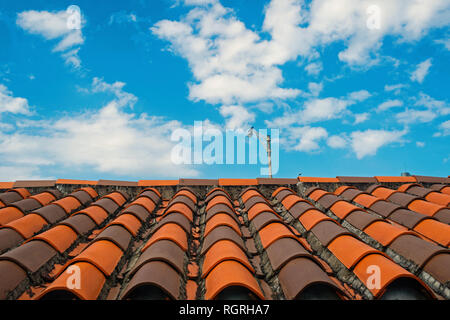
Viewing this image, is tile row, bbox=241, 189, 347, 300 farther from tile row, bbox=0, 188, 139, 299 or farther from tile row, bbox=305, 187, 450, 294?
tile row, bbox=0, 188, 139, 299

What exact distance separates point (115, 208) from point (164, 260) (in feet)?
10.1

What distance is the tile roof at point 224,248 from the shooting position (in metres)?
3.07

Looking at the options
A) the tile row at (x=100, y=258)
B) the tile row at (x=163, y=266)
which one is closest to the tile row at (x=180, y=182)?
the tile row at (x=100, y=258)

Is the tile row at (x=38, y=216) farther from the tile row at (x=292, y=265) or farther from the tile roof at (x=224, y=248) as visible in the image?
the tile row at (x=292, y=265)

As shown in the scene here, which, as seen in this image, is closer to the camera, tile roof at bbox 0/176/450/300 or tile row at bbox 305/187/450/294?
tile roof at bbox 0/176/450/300

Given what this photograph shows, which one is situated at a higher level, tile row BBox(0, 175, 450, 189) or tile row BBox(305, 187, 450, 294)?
tile row BBox(0, 175, 450, 189)

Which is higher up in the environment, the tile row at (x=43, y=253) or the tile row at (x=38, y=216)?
the tile row at (x=38, y=216)

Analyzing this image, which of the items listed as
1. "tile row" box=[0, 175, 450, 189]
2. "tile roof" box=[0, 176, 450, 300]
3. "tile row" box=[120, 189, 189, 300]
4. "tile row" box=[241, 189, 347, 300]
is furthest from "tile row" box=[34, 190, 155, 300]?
"tile row" box=[241, 189, 347, 300]

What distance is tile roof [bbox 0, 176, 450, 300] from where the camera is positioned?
3070mm

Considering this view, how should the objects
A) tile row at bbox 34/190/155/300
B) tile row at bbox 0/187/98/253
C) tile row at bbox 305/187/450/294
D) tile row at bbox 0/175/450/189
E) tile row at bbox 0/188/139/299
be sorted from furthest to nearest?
1. tile row at bbox 0/175/450/189
2. tile row at bbox 0/187/98/253
3. tile row at bbox 305/187/450/294
4. tile row at bbox 0/188/139/299
5. tile row at bbox 34/190/155/300

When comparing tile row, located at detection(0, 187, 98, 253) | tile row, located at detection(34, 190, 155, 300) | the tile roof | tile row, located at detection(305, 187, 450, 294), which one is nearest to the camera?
tile row, located at detection(34, 190, 155, 300)

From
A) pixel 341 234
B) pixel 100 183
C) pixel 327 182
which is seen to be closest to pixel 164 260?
pixel 341 234

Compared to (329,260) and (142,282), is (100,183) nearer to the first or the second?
(142,282)
